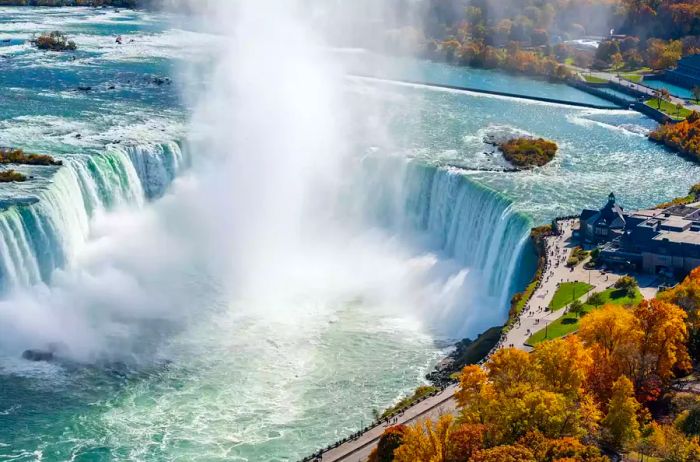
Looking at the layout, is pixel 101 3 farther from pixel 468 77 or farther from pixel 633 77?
pixel 633 77

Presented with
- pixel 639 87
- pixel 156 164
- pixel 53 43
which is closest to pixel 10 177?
pixel 156 164

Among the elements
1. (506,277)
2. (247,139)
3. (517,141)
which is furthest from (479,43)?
(506,277)

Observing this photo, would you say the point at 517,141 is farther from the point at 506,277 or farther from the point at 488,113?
the point at 506,277

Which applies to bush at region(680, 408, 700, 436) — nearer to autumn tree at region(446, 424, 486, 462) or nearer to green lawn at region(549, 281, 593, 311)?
autumn tree at region(446, 424, 486, 462)

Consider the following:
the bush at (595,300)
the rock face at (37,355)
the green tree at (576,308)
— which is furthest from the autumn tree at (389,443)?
the rock face at (37,355)

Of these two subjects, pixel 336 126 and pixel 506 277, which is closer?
pixel 506 277

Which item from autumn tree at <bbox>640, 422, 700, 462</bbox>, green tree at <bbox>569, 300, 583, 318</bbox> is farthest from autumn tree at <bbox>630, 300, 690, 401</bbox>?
green tree at <bbox>569, 300, 583, 318</bbox>
